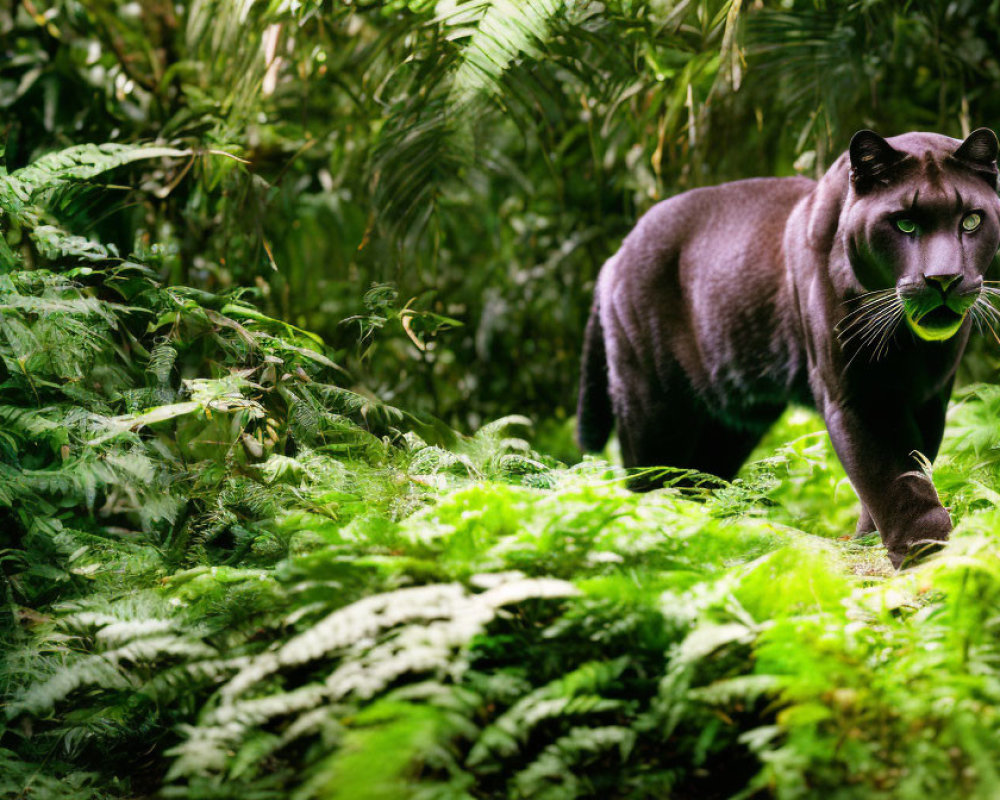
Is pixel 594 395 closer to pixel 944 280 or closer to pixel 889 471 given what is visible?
pixel 889 471

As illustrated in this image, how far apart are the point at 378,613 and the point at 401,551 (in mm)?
185

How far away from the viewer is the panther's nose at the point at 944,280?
2.28 m

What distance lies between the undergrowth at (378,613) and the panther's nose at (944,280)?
0.70 m

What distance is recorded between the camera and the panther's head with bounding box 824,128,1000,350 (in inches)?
91.7

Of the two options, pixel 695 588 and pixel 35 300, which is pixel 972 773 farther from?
pixel 35 300

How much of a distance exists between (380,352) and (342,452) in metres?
3.22

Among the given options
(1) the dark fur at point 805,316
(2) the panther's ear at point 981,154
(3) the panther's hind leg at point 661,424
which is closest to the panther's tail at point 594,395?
(1) the dark fur at point 805,316

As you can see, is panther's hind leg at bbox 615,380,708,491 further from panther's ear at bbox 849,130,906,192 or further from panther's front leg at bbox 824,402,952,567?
panther's ear at bbox 849,130,906,192

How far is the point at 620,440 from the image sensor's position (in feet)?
13.4

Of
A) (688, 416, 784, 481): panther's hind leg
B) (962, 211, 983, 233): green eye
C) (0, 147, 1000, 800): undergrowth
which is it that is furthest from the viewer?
(688, 416, 784, 481): panther's hind leg

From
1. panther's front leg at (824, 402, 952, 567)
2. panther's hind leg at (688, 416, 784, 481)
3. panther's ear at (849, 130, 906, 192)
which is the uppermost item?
panther's ear at (849, 130, 906, 192)

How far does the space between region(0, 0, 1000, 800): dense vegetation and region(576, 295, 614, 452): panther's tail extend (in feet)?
3.10

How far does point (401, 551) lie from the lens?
5.56ft

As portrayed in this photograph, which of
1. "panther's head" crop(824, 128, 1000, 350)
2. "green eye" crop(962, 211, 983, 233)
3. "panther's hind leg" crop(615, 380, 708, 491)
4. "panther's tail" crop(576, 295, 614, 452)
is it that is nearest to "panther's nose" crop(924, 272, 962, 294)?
"panther's head" crop(824, 128, 1000, 350)
